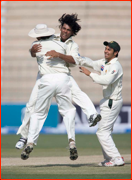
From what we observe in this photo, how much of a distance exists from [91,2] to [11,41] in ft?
19.0

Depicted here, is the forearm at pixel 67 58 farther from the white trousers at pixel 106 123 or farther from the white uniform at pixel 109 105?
the white trousers at pixel 106 123

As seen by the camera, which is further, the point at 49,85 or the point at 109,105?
the point at 109,105

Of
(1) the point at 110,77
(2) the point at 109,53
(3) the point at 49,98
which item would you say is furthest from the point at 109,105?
(3) the point at 49,98

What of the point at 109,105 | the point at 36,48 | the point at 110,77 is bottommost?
the point at 109,105

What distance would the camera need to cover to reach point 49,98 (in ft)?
20.7

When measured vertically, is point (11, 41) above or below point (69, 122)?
below

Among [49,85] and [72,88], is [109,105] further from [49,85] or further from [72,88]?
[49,85]

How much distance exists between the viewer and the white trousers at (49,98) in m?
6.24

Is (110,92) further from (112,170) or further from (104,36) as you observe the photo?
(104,36)

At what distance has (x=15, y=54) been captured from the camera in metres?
25.3

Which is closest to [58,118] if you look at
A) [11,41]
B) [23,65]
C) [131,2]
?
[23,65]

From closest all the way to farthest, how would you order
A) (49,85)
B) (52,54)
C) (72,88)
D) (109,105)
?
(52,54)
(49,85)
(72,88)
(109,105)

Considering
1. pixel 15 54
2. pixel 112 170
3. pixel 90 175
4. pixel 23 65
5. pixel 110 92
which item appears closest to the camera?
pixel 90 175

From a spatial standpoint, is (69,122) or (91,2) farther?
(91,2)
